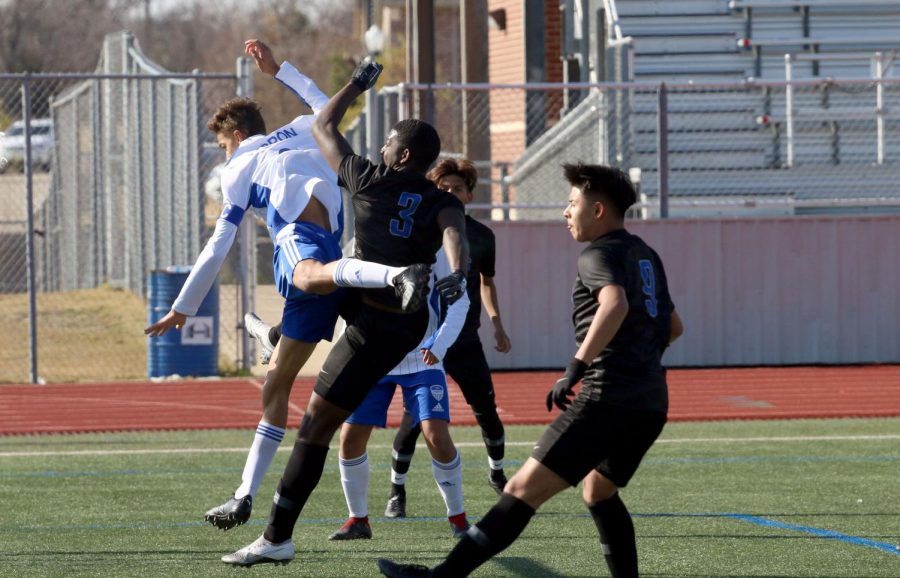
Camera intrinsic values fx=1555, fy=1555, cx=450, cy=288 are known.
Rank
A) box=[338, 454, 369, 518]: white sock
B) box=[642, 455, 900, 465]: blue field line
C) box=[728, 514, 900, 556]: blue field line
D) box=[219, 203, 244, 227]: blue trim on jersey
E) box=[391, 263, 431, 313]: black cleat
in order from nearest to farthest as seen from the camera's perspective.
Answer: box=[391, 263, 431, 313]: black cleat
box=[219, 203, 244, 227]: blue trim on jersey
box=[728, 514, 900, 556]: blue field line
box=[338, 454, 369, 518]: white sock
box=[642, 455, 900, 465]: blue field line

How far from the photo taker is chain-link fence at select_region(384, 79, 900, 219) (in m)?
18.8

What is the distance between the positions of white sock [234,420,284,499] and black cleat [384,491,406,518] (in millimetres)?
1473

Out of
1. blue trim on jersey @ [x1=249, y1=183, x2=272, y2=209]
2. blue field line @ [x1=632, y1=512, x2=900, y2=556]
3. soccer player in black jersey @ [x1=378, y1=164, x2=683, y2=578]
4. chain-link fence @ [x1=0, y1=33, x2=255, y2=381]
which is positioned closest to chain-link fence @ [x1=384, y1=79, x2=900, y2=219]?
chain-link fence @ [x1=0, y1=33, x2=255, y2=381]

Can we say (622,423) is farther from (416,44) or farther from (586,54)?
(586,54)

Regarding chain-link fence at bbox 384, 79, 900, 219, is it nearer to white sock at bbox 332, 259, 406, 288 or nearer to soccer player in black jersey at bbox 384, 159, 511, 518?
soccer player in black jersey at bbox 384, 159, 511, 518

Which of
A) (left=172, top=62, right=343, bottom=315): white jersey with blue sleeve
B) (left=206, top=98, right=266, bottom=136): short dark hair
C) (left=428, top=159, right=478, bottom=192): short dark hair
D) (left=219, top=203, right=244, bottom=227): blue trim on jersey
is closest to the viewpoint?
(left=172, top=62, right=343, bottom=315): white jersey with blue sleeve

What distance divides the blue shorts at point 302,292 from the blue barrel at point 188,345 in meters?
9.26

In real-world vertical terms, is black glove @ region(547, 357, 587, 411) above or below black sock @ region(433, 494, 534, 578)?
above

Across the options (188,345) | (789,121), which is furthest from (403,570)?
(789,121)

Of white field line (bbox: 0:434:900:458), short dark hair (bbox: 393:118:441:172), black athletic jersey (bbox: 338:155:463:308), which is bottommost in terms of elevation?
white field line (bbox: 0:434:900:458)

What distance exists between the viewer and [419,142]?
671cm

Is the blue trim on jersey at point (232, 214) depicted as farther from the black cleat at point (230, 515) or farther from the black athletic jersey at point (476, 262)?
the black athletic jersey at point (476, 262)

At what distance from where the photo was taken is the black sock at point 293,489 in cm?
664

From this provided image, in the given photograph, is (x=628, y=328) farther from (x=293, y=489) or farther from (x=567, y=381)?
(x=293, y=489)
